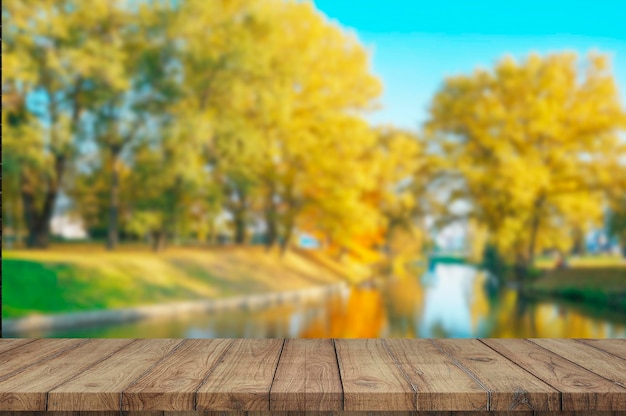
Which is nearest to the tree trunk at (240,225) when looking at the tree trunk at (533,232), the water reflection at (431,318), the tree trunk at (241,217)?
the tree trunk at (241,217)

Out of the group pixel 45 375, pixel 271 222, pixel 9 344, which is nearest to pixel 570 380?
pixel 45 375

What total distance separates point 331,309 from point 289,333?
41 cm

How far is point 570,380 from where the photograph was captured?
1.36 m

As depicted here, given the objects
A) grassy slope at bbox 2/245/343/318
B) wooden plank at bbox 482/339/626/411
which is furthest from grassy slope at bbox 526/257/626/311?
wooden plank at bbox 482/339/626/411

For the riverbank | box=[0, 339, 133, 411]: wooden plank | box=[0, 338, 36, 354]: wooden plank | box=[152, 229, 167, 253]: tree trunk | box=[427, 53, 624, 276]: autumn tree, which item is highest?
box=[427, 53, 624, 276]: autumn tree

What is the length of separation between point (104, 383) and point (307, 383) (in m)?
0.41

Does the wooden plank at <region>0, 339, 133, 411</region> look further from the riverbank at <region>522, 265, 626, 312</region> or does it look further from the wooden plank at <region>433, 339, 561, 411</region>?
the riverbank at <region>522, 265, 626, 312</region>

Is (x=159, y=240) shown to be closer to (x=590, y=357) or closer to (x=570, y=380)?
(x=590, y=357)

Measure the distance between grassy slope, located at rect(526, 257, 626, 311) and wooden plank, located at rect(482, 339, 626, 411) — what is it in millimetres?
3737

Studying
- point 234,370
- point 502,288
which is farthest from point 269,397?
point 502,288

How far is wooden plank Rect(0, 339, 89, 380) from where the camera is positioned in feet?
4.83

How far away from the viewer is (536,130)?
553cm

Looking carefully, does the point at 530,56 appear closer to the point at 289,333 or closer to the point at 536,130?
the point at 536,130

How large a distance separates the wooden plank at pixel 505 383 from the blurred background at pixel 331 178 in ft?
11.6
